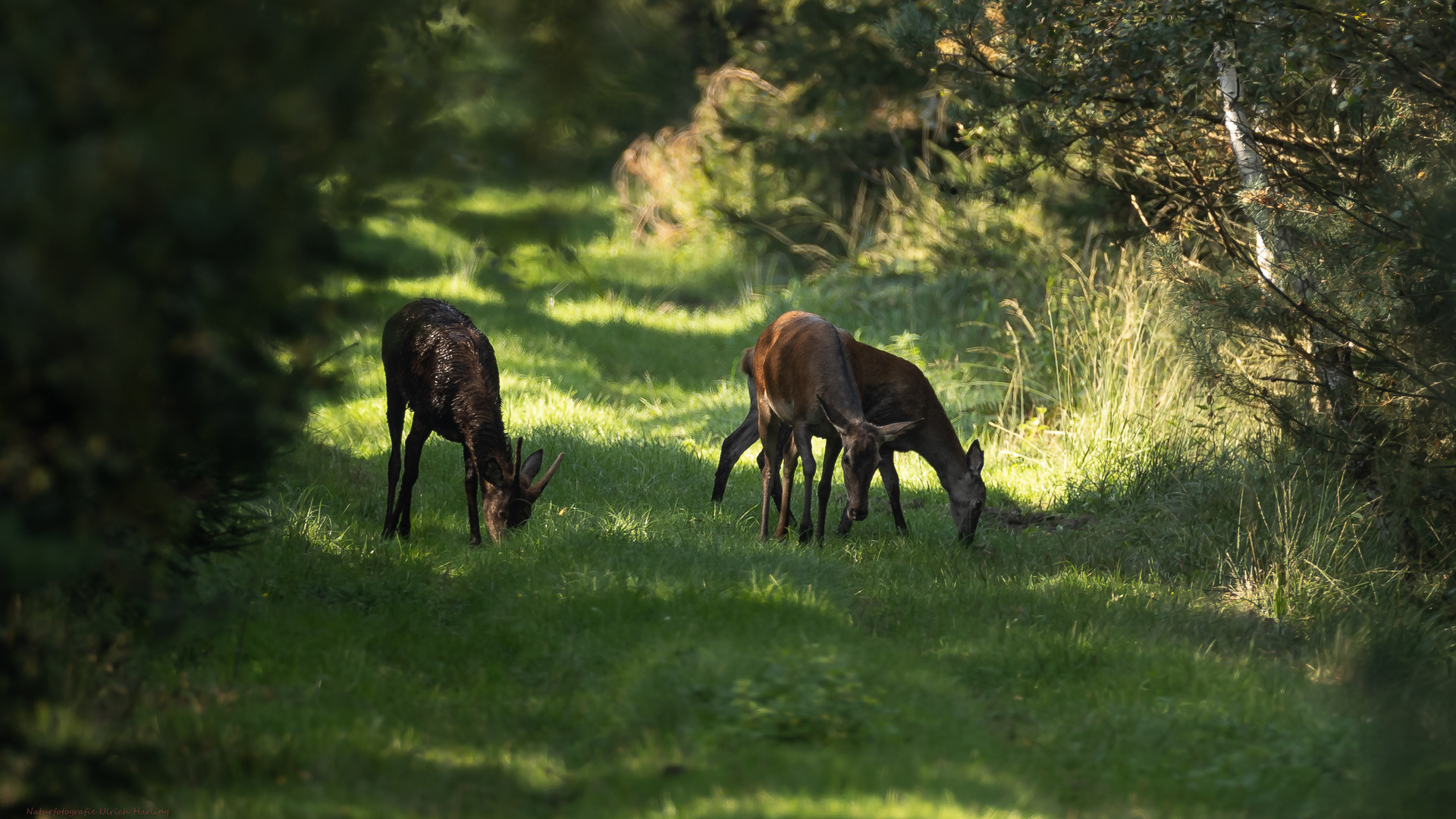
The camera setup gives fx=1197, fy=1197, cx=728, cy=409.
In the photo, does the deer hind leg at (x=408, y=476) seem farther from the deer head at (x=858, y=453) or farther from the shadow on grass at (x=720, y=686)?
the deer head at (x=858, y=453)

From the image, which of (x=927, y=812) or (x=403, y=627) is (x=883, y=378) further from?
(x=927, y=812)

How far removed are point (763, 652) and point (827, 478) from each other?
2.86 m

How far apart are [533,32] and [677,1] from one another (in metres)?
1.01

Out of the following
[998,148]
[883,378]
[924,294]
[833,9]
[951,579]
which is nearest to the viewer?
[951,579]

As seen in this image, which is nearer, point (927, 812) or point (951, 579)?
point (927, 812)

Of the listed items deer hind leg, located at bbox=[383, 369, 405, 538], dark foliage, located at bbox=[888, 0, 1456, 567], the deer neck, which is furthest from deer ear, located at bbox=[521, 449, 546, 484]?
dark foliage, located at bbox=[888, 0, 1456, 567]

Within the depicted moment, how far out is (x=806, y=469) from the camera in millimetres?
8453

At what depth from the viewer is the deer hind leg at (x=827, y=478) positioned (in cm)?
820

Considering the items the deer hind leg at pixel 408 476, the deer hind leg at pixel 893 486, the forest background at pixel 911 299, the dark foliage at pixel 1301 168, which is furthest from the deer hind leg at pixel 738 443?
the dark foliage at pixel 1301 168

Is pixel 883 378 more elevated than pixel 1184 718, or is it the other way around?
pixel 883 378

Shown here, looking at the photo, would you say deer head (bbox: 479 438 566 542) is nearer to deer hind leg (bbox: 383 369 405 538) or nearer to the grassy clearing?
the grassy clearing

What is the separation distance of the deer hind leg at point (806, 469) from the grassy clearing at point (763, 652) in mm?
257

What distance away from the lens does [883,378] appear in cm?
892

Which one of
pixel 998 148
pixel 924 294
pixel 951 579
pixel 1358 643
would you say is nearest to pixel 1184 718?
pixel 1358 643
